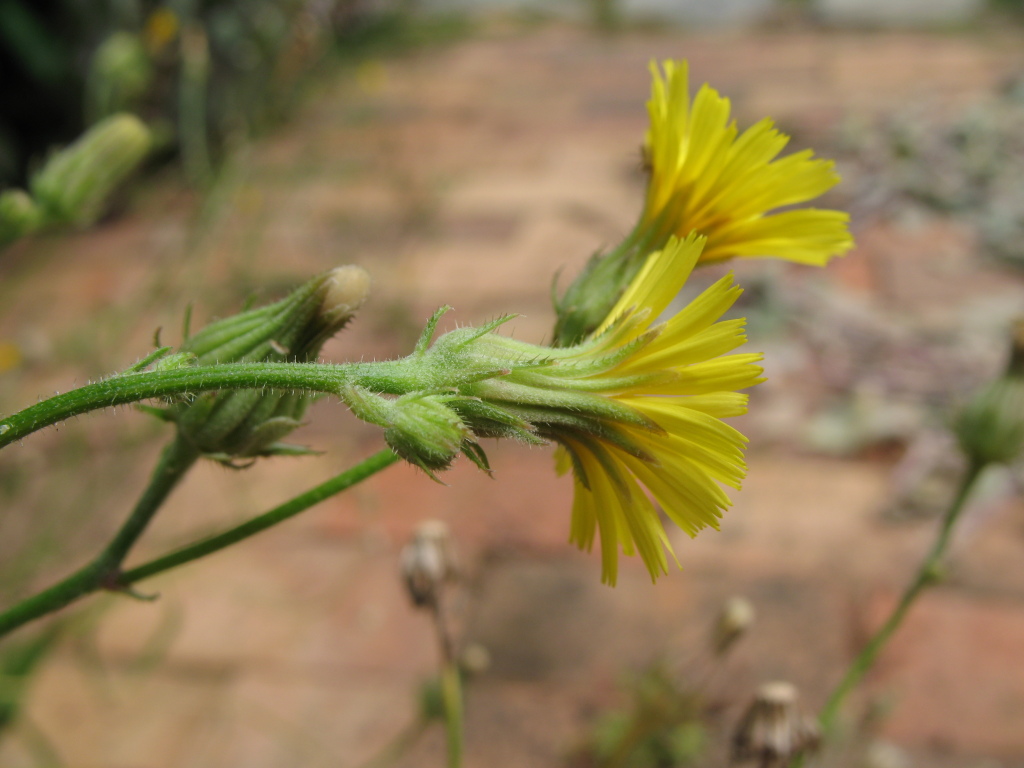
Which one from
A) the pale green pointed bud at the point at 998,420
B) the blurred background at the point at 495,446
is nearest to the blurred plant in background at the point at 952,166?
the blurred background at the point at 495,446

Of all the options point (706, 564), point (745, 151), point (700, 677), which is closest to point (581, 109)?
point (706, 564)

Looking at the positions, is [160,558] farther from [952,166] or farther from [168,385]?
[952,166]

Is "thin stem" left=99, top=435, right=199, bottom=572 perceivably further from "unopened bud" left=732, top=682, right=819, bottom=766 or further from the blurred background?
"unopened bud" left=732, top=682, right=819, bottom=766

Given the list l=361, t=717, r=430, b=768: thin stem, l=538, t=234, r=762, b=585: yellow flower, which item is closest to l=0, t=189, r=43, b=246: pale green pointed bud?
l=538, t=234, r=762, b=585: yellow flower

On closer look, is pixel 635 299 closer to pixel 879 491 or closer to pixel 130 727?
pixel 130 727

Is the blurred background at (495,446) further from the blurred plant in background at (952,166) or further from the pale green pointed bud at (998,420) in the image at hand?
the pale green pointed bud at (998,420)

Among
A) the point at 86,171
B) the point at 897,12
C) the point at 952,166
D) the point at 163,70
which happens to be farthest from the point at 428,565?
the point at 897,12
